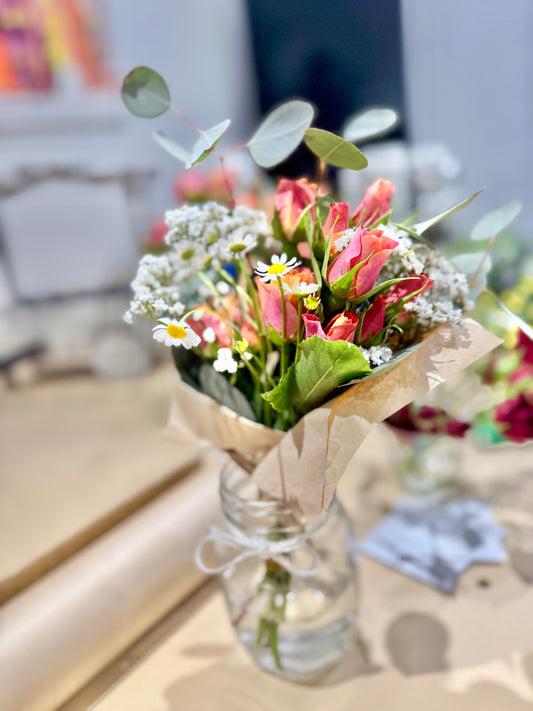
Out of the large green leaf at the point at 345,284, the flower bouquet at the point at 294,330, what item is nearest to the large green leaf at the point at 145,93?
the flower bouquet at the point at 294,330

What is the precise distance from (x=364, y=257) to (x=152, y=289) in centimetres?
20

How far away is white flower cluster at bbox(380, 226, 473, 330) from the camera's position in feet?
1.40

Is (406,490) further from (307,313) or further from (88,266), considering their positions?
(88,266)

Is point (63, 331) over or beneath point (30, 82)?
beneath

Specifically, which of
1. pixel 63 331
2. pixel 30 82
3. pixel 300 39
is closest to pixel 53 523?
pixel 63 331

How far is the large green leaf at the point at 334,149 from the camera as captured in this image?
1.40 ft

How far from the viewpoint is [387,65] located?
5.70 ft

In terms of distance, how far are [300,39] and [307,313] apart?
6.49 ft

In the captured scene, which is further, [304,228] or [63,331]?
[63,331]

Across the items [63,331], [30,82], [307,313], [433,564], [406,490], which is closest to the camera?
[307,313]

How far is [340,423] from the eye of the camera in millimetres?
439

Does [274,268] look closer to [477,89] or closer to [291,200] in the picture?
[291,200]

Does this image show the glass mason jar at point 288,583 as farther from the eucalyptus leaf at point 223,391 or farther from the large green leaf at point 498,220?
the large green leaf at point 498,220

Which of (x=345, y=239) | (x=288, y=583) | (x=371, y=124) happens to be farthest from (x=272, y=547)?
(x=371, y=124)
